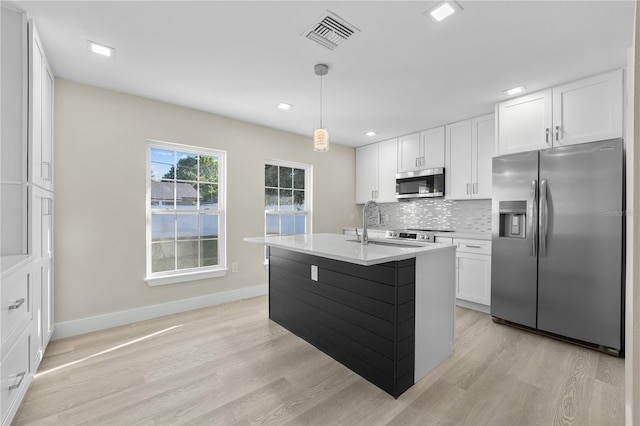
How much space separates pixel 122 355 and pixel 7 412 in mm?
948

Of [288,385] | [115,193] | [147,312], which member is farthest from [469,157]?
[147,312]

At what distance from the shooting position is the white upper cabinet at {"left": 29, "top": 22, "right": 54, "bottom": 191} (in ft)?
6.37

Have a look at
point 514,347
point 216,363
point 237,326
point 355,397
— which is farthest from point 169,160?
point 514,347

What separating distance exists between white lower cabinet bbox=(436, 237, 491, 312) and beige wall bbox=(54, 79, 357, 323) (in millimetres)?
2777

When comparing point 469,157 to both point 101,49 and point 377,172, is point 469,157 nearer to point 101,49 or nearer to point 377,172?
point 377,172

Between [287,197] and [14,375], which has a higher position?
[287,197]

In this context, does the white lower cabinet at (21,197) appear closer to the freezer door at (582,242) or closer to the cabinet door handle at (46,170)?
the cabinet door handle at (46,170)

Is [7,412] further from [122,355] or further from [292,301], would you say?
[292,301]

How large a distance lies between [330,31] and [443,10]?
730 millimetres

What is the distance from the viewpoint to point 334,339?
237cm

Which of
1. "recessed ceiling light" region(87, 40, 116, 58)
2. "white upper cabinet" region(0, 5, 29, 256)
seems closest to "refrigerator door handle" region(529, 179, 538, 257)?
"recessed ceiling light" region(87, 40, 116, 58)

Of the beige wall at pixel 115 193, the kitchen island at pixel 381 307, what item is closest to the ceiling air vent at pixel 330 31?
the kitchen island at pixel 381 307

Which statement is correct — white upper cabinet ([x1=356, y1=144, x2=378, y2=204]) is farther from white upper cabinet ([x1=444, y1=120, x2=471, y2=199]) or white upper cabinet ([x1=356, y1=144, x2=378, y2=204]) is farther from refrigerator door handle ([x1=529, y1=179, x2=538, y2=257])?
refrigerator door handle ([x1=529, y1=179, x2=538, y2=257])

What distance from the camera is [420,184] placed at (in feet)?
14.3
